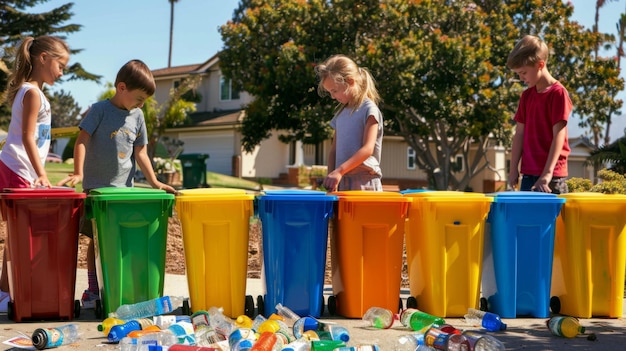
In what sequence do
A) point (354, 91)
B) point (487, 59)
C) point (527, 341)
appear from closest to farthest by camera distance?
point (527, 341)
point (354, 91)
point (487, 59)

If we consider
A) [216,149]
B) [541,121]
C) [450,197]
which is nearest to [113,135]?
[450,197]

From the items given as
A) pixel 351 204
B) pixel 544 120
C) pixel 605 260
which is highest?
pixel 544 120

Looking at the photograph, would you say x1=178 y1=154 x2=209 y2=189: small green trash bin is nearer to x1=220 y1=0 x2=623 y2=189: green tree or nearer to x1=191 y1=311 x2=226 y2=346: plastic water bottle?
x1=220 y1=0 x2=623 y2=189: green tree

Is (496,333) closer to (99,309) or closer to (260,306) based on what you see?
(260,306)

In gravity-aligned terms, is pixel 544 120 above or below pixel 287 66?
below

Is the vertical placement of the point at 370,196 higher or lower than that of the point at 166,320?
higher

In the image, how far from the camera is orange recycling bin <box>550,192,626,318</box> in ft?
16.2

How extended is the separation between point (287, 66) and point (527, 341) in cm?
1769

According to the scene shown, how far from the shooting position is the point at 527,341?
428cm

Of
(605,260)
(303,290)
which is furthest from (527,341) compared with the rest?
(303,290)

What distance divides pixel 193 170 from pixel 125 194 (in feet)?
59.5

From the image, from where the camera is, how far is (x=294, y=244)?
4.77 m

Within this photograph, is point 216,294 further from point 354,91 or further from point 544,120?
point 544,120

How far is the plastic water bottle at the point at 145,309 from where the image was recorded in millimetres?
4535
